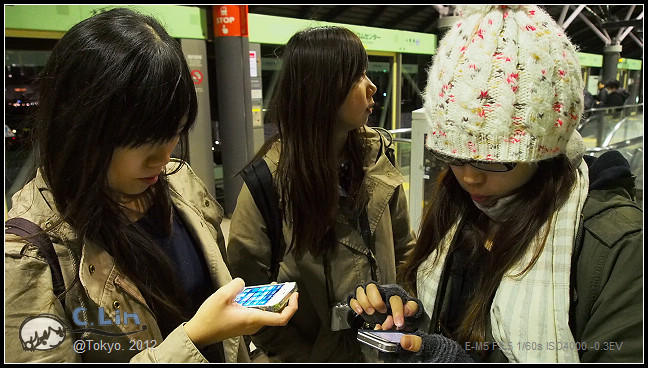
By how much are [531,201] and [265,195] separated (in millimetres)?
870

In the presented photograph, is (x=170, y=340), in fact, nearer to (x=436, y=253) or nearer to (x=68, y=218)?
(x=68, y=218)

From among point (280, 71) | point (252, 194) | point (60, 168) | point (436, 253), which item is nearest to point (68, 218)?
point (60, 168)

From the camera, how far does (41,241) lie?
0.92 meters

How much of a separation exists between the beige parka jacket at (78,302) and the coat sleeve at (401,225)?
1.06 m

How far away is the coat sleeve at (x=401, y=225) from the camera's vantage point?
1786 mm

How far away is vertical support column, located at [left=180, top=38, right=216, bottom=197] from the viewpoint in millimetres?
4492

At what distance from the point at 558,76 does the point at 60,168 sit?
3.75 ft

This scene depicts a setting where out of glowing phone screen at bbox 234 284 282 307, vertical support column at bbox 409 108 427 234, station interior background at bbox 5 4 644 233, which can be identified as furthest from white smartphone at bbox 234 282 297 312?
vertical support column at bbox 409 108 427 234

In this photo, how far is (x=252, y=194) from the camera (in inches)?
60.1

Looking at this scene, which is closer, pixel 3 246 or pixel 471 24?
pixel 3 246

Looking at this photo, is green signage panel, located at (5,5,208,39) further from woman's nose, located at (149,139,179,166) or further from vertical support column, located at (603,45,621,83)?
vertical support column, located at (603,45,621,83)

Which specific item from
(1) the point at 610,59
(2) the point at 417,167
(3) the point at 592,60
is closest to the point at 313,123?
(2) the point at 417,167

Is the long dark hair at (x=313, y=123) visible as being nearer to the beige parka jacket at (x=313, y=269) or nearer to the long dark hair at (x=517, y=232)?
the beige parka jacket at (x=313, y=269)

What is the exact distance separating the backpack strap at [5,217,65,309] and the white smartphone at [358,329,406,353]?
0.71m
